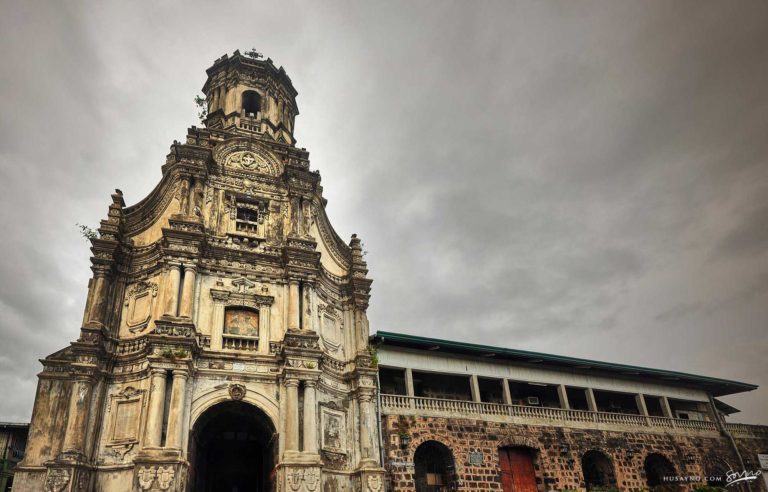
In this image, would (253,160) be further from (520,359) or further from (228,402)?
(520,359)

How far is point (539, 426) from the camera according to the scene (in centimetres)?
2731

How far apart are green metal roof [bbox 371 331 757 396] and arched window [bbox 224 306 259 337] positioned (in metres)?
6.08

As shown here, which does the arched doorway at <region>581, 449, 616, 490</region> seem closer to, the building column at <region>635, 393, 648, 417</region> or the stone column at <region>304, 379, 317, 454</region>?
the building column at <region>635, 393, 648, 417</region>

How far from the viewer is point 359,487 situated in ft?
69.8

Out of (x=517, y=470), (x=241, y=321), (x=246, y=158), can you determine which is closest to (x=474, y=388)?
→ (x=517, y=470)

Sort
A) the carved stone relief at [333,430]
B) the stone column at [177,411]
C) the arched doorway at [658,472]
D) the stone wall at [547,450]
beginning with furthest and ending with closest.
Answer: the arched doorway at [658,472] < the stone wall at [547,450] < the carved stone relief at [333,430] < the stone column at [177,411]

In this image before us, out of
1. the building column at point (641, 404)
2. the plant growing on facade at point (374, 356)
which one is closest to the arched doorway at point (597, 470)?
the building column at point (641, 404)

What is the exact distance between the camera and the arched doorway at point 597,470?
28.0 metres

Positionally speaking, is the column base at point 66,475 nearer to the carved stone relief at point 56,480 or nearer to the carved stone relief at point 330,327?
the carved stone relief at point 56,480

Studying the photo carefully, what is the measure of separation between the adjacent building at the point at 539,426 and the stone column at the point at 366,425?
120 centimetres

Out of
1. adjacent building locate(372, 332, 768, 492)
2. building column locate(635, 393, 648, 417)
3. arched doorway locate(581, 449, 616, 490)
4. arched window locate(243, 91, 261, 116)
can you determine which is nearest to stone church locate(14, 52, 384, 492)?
adjacent building locate(372, 332, 768, 492)

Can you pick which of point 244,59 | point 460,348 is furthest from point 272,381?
point 244,59

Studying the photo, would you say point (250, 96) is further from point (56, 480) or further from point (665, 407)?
point (665, 407)

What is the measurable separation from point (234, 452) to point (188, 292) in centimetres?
823
